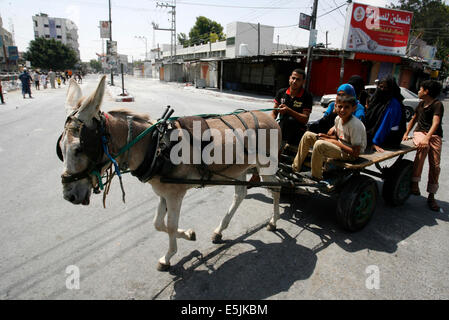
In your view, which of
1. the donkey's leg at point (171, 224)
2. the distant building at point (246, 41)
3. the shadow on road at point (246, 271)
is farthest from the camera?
the distant building at point (246, 41)

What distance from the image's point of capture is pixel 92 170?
2.21 m

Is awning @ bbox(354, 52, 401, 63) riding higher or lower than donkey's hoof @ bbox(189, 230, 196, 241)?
higher

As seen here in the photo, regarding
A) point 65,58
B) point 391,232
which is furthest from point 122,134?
point 65,58

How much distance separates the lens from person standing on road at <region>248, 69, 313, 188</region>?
3914 mm

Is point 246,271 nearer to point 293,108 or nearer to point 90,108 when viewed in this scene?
point 90,108

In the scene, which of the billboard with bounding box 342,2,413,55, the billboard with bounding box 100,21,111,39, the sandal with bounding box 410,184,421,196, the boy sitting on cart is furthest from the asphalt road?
the billboard with bounding box 100,21,111,39

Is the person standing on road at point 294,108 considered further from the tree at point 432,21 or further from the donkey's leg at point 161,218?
the tree at point 432,21

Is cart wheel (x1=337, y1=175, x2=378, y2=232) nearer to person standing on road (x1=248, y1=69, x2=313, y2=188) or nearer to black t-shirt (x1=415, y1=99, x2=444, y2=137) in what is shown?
person standing on road (x1=248, y1=69, x2=313, y2=188)

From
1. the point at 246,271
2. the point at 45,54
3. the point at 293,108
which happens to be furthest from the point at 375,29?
the point at 45,54

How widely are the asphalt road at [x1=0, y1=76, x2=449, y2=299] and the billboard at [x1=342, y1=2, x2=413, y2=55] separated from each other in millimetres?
18574

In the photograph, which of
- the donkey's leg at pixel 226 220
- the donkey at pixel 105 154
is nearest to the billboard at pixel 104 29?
the donkey at pixel 105 154

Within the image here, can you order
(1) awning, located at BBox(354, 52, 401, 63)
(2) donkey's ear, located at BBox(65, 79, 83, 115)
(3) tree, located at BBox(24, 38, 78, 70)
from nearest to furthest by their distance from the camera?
(2) donkey's ear, located at BBox(65, 79, 83, 115) < (1) awning, located at BBox(354, 52, 401, 63) < (3) tree, located at BBox(24, 38, 78, 70)

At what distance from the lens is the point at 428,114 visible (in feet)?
15.1

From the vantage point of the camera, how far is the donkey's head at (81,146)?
2078 mm
